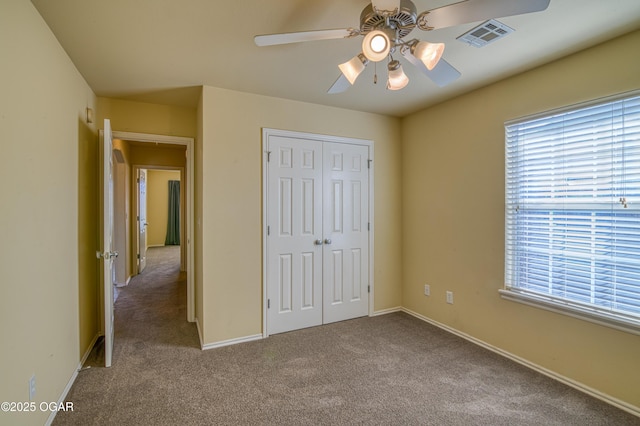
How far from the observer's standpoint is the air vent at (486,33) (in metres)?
1.81

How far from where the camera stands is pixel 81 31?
1886mm

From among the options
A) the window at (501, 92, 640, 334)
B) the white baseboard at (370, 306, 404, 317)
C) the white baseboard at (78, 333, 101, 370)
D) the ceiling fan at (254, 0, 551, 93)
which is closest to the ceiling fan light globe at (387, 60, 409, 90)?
the ceiling fan at (254, 0, 551, 93)

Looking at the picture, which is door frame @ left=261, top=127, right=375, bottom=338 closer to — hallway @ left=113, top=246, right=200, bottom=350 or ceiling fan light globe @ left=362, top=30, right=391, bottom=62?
hallway @ left=113, top=246, right=200, bottom=350

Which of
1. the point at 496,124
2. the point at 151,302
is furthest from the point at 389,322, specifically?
the point at 151,302

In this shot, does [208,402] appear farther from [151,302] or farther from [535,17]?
[535,17]

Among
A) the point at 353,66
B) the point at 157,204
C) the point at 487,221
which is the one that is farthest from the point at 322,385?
the point at 157,204

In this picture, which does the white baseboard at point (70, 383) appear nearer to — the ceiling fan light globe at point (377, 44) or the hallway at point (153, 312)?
the hallway at point (153, 312)

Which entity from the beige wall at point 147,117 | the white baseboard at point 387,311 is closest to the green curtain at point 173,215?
the beige wall at point 147,117

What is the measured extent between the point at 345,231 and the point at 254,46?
6.97 ft

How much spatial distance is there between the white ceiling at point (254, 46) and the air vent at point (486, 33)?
0.04 m

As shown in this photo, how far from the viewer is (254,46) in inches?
82.1

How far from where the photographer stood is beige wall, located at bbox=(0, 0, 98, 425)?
55.4 inches

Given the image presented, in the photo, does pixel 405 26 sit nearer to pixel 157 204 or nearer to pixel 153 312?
pixel 153 312

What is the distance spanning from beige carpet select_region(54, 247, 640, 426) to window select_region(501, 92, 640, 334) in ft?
2.22
